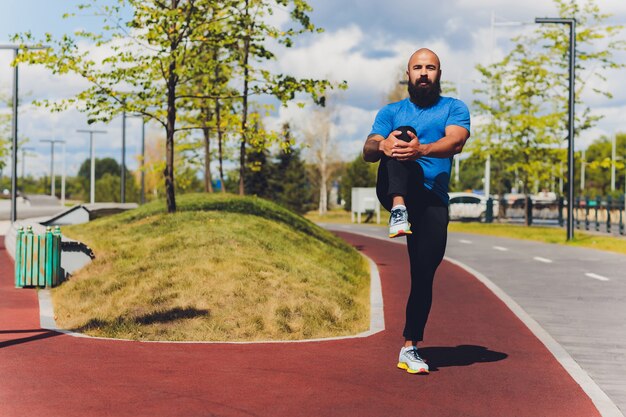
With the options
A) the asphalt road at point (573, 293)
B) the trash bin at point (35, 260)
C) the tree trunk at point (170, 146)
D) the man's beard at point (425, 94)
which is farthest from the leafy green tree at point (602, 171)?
the man's beard at point (425, 94)

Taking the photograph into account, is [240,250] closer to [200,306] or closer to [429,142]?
[200,306]

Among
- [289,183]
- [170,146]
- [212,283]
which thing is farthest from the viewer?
[289,183]

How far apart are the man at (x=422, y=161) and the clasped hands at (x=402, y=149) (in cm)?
6

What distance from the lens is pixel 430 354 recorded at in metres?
7.41

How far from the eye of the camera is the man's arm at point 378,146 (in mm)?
5523

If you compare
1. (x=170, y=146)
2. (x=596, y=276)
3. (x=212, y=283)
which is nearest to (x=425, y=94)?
(x=212, y=283)

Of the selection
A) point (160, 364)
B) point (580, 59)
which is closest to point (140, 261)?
point (160, 364)

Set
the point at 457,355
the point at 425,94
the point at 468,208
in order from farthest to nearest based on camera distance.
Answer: the point at 468,208
the point at 457,355
the point at 425,94

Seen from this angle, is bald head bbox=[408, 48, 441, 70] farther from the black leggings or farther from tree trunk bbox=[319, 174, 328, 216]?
tree trunk bbox=[319, 174, 328, 216]

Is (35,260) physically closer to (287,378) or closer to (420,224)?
(287,378)

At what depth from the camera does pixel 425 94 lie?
591 centimetres

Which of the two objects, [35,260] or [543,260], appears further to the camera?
[543,260]

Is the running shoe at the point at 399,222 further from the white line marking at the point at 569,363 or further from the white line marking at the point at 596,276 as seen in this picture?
the white line marking at the point at 596,276

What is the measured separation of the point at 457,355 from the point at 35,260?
25.2 feet
